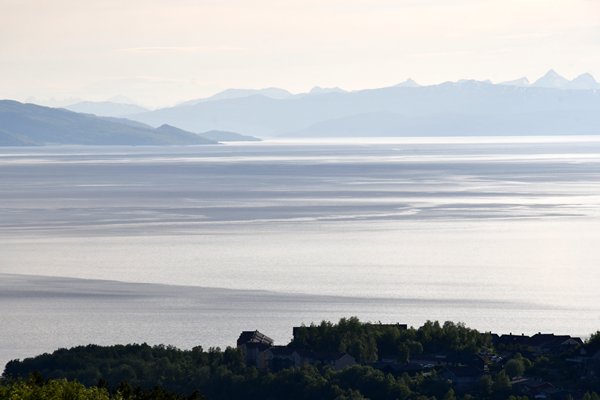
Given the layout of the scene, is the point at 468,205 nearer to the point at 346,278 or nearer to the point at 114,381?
the point at 346,278

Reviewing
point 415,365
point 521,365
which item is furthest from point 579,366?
point 415,365

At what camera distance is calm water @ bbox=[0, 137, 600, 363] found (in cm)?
7112

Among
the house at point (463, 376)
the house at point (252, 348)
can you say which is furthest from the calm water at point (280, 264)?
the house at point (463, 376)

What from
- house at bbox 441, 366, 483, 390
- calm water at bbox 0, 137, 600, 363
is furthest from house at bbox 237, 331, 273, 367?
calm water at bbox 0, 137, 600, 363

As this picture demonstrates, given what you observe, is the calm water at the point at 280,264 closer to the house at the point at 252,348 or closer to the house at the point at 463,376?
the house at the point at 252,348

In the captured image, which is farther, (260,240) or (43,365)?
(260,240)

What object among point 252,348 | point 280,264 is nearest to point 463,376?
point 252,348

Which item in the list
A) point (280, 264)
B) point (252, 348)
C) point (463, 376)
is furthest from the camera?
point (280, 264)

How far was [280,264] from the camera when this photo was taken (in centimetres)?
9319

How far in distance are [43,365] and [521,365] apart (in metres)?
17.9

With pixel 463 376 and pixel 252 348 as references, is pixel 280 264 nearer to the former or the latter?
pixel 252 348

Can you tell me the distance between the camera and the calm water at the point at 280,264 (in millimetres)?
71125

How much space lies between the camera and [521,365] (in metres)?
51.1

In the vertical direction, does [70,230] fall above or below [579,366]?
above
